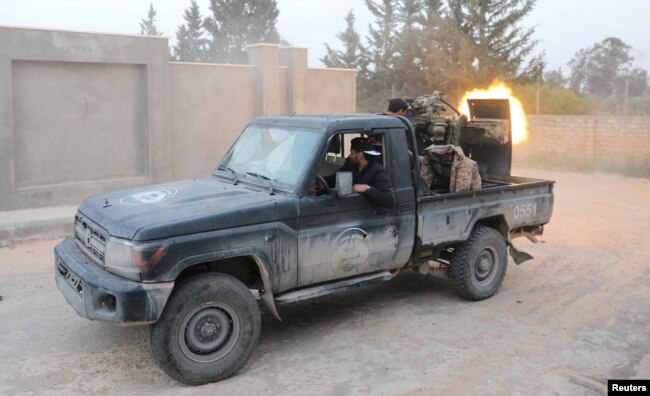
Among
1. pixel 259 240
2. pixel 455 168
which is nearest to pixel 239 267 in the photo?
pixel 259 240

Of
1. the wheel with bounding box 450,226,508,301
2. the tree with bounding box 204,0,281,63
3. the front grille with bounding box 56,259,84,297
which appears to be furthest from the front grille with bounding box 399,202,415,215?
the tree with bounding box 204,0,281,63

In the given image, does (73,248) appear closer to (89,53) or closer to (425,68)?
(89,53)

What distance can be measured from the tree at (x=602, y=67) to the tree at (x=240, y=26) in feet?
89.4

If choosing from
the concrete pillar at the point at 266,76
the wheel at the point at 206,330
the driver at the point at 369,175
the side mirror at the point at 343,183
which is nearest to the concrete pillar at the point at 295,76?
the concrete pillar at the point at 266,76

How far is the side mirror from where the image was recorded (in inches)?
209

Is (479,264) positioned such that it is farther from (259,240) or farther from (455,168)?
(259,240)

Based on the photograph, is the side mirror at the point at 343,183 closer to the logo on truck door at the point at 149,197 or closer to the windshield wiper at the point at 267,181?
the windshield wiper at the point at 267,181

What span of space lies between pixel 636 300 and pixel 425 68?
1042 inches

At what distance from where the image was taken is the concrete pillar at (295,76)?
49.0 feet

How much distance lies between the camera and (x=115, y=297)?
4473mm

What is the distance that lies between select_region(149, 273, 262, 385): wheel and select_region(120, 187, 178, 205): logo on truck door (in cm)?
88

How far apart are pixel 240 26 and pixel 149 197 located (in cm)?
3862

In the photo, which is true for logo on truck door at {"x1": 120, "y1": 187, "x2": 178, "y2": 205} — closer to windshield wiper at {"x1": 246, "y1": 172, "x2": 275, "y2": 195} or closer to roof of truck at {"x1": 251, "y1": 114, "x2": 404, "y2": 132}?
windshield wiper at {"x1": 246, "y1": 172, "x2": 275, "y2": 195}

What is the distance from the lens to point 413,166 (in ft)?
20.5
